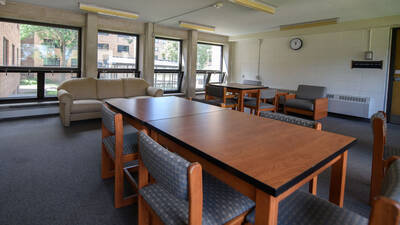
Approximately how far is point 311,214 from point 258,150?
1.32ft

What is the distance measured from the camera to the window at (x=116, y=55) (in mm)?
6770

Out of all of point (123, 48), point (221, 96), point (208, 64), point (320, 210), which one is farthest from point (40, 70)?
point (320, 210)

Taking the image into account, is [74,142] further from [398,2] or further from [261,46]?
[261,46]

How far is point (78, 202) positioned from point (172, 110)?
1.19 metres

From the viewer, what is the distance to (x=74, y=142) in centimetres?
378

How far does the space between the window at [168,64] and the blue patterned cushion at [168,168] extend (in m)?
6.95

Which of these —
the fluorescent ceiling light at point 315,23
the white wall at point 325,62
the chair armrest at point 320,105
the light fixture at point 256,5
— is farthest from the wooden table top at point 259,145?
the white wall at point 325,62

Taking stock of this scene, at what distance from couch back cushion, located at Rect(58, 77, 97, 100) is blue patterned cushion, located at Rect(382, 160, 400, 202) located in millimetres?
5665

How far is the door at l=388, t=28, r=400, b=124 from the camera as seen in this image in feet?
18.5

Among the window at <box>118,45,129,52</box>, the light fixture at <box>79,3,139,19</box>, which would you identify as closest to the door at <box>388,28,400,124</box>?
the light fixture at <box>79,3,139,19</box>

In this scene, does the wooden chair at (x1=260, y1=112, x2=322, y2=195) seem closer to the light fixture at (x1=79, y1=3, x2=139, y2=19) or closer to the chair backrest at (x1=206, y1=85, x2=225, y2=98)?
the chair backrest at (x1=206, y1=85, x2=225, y2=98)

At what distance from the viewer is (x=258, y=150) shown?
4.26 feet

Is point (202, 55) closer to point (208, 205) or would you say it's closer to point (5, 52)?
point (5, 52)

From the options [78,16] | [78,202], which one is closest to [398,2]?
[78,202]
